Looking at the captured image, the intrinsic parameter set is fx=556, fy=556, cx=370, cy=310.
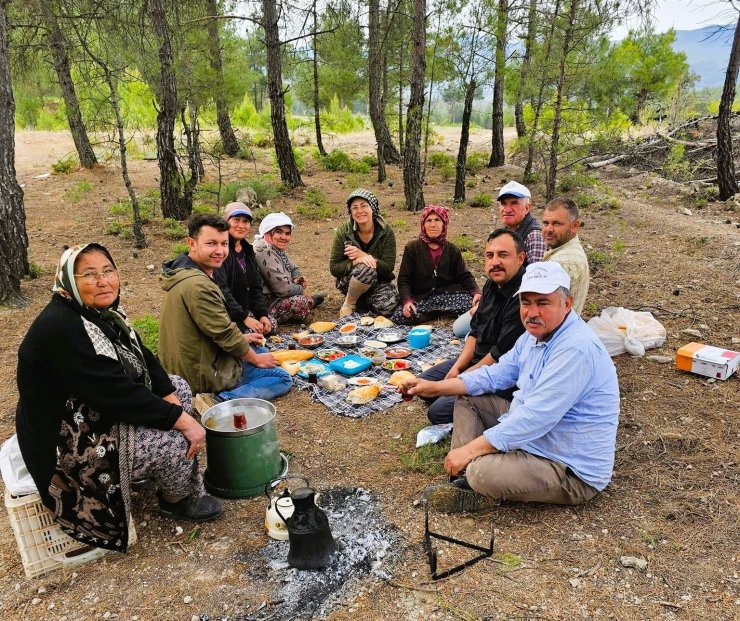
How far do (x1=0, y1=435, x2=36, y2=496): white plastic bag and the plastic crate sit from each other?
0.03 metres

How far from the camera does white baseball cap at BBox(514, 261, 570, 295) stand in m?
2.59

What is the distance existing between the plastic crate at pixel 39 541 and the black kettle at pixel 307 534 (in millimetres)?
1007

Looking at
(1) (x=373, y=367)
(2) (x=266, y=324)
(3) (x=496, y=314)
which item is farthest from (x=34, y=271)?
(3) (x=496, y=314)

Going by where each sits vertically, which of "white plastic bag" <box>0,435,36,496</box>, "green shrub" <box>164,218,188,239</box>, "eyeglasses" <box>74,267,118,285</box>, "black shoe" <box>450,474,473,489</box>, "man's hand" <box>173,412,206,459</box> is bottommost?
"black shoe" <box>450,474,473,489</box>

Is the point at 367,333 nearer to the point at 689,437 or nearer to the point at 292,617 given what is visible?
the point at 689,437

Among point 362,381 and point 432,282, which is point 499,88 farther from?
point 362,381

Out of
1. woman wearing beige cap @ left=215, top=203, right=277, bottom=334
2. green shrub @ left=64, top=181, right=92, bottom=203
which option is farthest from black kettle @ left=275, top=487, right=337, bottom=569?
green shrub @ left=64, top=181, right=92, bottom=203

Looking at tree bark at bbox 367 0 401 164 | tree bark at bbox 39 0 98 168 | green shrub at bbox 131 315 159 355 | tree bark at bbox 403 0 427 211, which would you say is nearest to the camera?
green shrub at bbox 131 315 159 355

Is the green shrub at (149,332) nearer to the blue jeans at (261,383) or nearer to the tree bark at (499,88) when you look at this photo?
the blue jeans at (261,383)

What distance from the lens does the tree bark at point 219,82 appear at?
11254 millimetres

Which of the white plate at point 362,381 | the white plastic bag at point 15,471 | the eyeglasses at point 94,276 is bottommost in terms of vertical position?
the white plate at point 362,381

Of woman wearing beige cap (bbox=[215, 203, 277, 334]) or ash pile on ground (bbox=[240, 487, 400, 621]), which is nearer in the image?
ash pile on ground (bbox=[240, 487, 400, 621])

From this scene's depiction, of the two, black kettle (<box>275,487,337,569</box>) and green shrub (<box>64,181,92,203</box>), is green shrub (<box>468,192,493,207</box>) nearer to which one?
green shrub (<box>64,181,92,203</box>)

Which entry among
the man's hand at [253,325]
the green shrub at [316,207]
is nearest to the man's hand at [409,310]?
the man's hand at [253,325]
